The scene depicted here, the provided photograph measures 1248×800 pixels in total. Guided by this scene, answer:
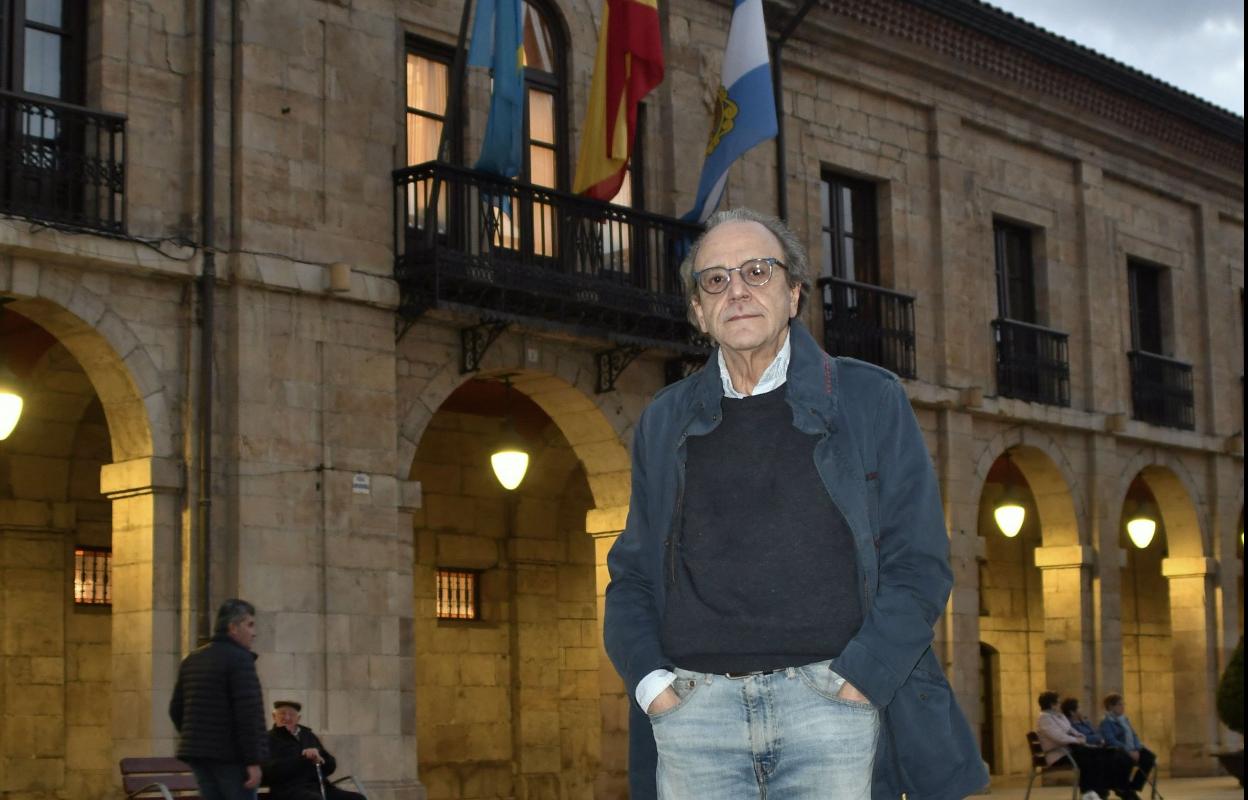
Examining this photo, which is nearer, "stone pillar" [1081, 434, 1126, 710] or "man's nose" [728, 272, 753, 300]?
"man's nose" [728, 272, 753, 300]

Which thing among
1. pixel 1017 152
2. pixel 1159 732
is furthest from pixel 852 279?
pixel 1159 732

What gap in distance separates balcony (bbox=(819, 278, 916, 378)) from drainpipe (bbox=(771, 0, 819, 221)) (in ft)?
2.95

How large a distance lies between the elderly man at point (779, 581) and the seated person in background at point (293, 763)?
8.66m

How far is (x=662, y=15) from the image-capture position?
18766mm

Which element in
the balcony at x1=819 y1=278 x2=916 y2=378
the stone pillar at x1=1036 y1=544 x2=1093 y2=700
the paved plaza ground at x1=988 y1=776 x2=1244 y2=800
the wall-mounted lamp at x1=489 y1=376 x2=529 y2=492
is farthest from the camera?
the stone pillar at x1=1036 y1=544 x2=1093 y2=700

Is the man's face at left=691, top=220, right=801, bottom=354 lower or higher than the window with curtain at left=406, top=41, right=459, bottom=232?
lower

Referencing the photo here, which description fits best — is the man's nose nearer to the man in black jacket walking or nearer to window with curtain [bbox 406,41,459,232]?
the man in black jacket walking

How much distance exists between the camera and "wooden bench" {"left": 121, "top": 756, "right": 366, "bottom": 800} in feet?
39.5

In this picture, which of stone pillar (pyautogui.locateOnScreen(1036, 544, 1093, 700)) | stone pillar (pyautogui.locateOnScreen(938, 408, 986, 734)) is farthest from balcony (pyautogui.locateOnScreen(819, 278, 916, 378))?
stone pillar (pyautogui.locateOnScreen(1036, 544, 1093, 700))

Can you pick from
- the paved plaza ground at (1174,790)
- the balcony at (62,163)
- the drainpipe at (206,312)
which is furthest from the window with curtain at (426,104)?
the paved plaza ground at (1174,790)

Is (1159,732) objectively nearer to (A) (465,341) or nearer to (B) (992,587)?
(B) (992,587)

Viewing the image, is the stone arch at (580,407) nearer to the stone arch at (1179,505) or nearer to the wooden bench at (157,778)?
the wooden bench at (157,778)

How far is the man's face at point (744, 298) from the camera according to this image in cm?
425

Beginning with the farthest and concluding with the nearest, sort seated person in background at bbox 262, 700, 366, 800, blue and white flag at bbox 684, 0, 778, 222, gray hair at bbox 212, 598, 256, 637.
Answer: blue and white flag at bbox 684, 0, 778, 222 → seated person in background at bbox 262, 700, 366, 800 → gray hair at bbox 212, 598, 256, 637
